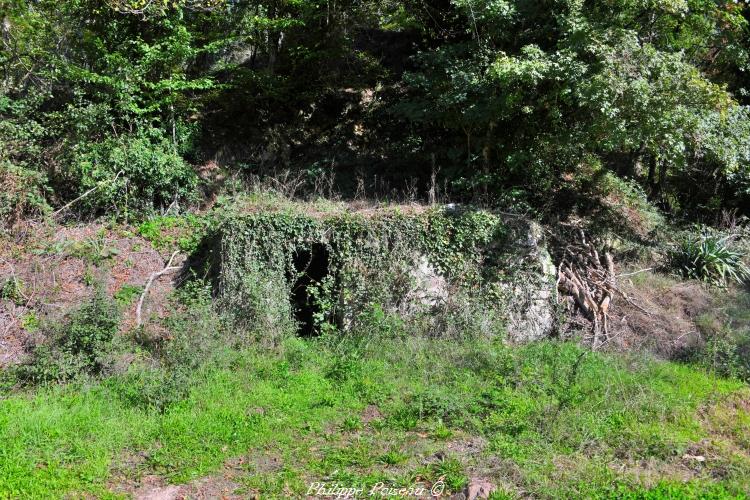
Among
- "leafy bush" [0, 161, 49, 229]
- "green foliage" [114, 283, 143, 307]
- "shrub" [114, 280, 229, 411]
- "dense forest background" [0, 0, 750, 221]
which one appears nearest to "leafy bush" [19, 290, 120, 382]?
"shrub" [114, 280, 229, 411]

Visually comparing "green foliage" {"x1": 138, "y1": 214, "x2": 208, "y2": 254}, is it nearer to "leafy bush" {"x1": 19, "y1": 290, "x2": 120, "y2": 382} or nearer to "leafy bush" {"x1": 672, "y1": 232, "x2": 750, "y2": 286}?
"leafy bush" {"x1": 19, "y1": 290, "x2": 120, "y2": 382}

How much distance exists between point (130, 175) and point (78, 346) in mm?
5339

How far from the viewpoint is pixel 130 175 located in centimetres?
1283

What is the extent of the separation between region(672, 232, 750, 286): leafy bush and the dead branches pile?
1.50 meters

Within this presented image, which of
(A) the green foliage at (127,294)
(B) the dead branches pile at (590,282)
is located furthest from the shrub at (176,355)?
(B) the dead branches pile at (590,282)

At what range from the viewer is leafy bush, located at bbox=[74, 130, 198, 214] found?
12523mm

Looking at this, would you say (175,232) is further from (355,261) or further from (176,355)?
(176,355)

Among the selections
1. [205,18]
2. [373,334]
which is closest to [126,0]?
[205,18]

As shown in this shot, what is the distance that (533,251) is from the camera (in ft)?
35.2

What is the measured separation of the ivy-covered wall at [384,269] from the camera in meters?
9.96

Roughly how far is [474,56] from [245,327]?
6.79m

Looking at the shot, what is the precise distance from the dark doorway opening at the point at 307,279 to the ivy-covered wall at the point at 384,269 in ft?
0.13

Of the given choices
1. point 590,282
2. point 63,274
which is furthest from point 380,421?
point 63,274

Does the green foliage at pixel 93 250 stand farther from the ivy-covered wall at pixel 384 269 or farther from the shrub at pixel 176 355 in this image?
the ivy-covered wall at pixel 384 269
